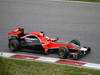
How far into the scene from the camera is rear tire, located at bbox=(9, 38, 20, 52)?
15688mm

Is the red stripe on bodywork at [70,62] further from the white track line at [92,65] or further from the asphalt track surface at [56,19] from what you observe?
the asphalt track surface at [56,19]

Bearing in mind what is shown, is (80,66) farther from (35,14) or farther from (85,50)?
(35,14)

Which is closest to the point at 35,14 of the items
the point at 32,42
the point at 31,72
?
the point at 32,42

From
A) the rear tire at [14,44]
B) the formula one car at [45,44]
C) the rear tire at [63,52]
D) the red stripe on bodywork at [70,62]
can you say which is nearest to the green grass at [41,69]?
the red stripe on bodywork at [70,62]

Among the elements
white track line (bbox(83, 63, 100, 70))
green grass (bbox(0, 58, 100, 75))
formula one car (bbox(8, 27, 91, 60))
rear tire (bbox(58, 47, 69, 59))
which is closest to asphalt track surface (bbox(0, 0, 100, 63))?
formula one car (bbox(8, 27, 91, 60))

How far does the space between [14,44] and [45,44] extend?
119cm

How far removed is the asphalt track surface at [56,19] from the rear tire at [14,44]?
0.36 meters

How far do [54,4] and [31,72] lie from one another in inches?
429

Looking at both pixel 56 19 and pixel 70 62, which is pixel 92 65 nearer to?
pixel 70 62

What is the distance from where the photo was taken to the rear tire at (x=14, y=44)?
51.5 ft

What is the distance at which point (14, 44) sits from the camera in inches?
619

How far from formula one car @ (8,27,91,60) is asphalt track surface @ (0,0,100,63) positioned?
285 mm

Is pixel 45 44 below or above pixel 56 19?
above

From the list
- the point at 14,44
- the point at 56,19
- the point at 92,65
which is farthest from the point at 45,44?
the point at 56,19
